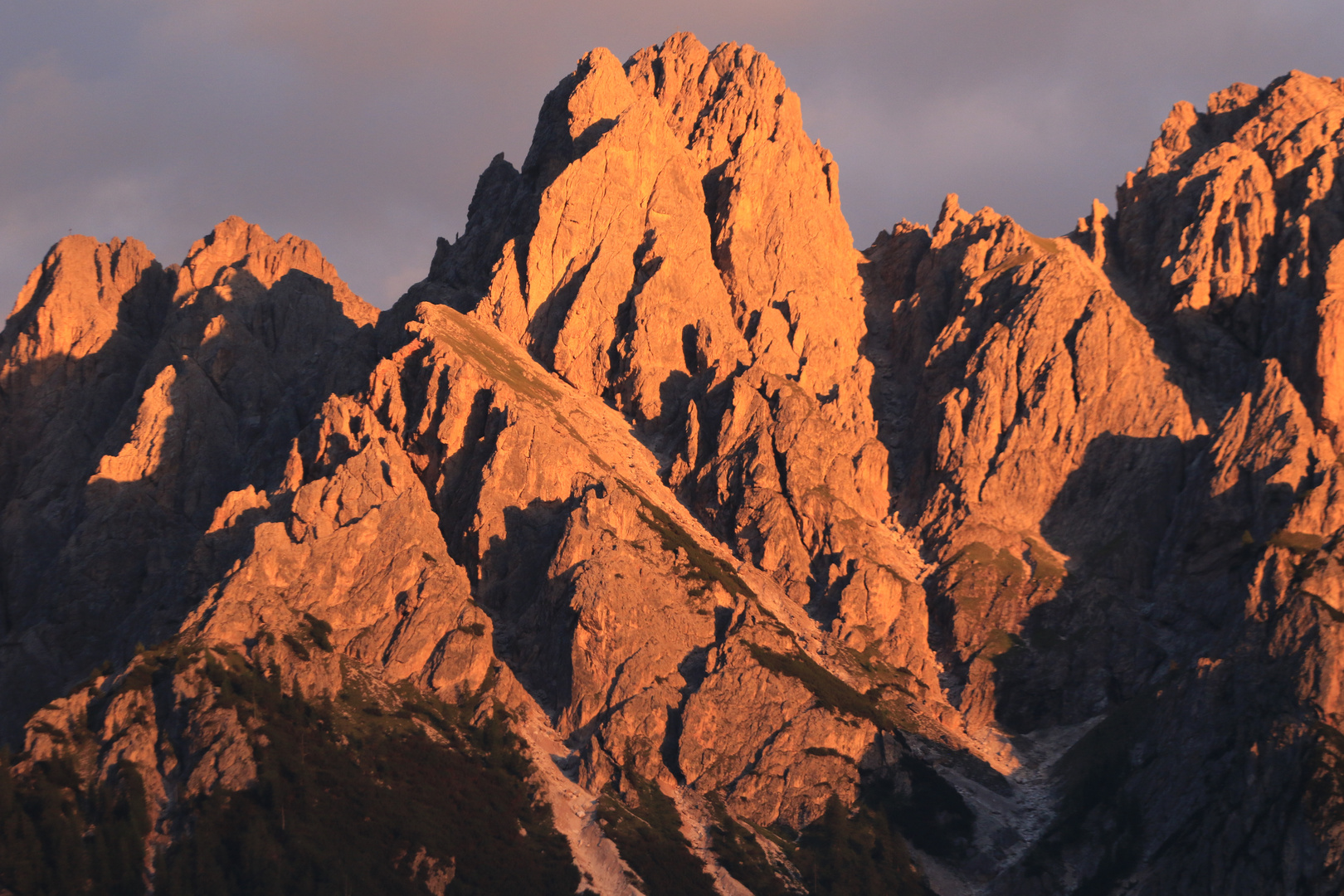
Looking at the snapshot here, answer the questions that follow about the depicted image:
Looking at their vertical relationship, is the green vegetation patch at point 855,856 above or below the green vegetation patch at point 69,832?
below

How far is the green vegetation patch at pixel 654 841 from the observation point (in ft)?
588

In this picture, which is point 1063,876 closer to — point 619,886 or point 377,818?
point 619,886

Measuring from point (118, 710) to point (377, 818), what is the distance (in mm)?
36297

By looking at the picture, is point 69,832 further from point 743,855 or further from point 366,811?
point 743,855

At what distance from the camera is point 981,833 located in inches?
7746

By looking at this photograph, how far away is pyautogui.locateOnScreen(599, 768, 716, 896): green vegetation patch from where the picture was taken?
179 meters

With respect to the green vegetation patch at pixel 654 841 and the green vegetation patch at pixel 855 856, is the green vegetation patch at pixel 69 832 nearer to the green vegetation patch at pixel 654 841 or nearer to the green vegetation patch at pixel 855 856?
the green vegetation patch at pixel 654 841

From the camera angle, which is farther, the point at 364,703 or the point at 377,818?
the point at 364,703

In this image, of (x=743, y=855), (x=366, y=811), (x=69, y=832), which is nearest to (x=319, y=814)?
(x=366, y=811)

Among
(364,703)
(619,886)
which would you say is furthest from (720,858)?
(364,703)

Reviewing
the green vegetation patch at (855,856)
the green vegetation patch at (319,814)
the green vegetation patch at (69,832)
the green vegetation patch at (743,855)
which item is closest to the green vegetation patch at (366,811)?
the green vegetation patch at (319,814)

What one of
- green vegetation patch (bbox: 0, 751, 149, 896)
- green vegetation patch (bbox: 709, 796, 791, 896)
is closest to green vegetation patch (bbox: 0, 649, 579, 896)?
green vegetation patch (bbox: 0, 751, 149, 896)

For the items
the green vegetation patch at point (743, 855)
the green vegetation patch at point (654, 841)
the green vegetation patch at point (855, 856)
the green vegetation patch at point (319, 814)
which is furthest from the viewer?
the green vegetation patch at point (855, 856)

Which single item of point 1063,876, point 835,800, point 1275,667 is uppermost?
point 1275,667
